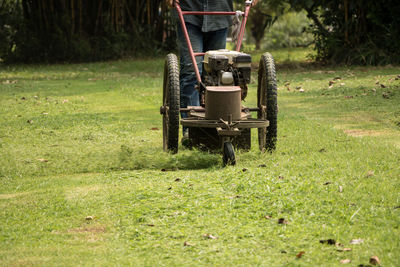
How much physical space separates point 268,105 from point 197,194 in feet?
4.24

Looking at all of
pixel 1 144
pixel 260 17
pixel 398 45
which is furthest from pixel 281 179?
pixel 260 17

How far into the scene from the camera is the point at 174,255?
2980mm

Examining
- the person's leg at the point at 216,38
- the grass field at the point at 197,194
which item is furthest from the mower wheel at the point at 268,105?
the person's leg at the point at 216,38

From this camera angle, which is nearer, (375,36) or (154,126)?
(154,126)

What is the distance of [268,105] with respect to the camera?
15.9ft

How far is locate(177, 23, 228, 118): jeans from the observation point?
5750 millimetres

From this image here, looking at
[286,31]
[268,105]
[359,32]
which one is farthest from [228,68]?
[286,31]

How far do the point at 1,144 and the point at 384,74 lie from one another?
21.0 ft

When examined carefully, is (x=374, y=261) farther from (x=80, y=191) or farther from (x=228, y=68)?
(x=228, y=68)

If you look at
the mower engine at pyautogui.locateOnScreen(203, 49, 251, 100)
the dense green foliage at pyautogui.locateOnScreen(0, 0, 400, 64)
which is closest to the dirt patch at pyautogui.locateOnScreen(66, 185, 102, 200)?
the mower engine at pyautogui.locateOnScreen(203, 49, 251, 100)

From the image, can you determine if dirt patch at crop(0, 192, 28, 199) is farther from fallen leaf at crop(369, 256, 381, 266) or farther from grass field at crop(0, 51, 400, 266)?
fallen leaf at crop(369, 256, 381, 266)

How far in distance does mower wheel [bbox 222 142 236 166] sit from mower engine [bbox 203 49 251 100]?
2.20 ft

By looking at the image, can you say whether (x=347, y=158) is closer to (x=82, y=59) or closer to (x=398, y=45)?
(x=398, y=45)

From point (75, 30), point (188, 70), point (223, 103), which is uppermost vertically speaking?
point (188, 70)
